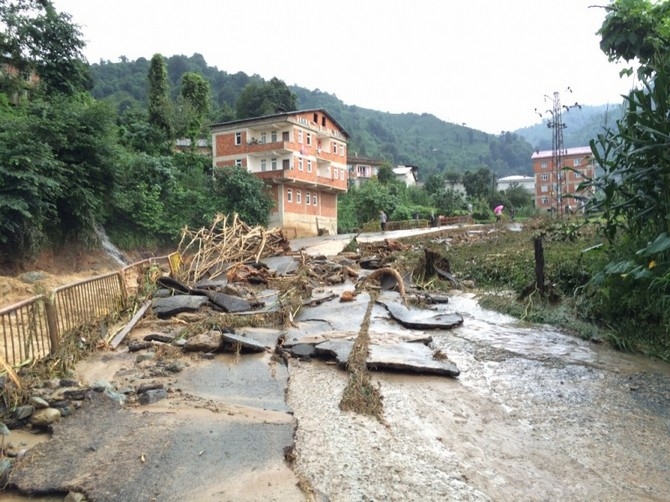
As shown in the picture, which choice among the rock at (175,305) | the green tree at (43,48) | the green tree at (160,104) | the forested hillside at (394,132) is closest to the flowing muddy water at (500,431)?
the rock at (175,305)

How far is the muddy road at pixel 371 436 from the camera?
2.87 m

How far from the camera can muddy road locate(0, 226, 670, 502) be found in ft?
9.41

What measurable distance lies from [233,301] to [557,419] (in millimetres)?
5546

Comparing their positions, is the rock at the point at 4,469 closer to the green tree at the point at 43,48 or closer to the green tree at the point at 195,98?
the green tree at the point at 43,48

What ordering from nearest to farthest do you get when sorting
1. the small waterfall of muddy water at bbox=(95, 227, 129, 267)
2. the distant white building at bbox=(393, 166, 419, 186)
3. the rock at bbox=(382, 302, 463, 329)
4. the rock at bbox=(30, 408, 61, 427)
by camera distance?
1. the rock at bbox=(30, 408, 61, 427)
2. the rock at bbox=(382, 302, 463, 329)
3. the small waterfall of muddy water at bbox=(95, 227, 129, 267)
4. the distant white building at bbox=(393, 166, 419, 186)

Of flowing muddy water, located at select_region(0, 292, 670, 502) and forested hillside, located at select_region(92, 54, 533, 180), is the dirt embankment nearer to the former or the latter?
flowing muddy water, located at select_region(0, 292, 670, 502)

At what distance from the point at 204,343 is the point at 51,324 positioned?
1.54 meters

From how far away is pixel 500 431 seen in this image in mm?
3809

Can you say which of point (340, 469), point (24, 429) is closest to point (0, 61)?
point (24, 429)

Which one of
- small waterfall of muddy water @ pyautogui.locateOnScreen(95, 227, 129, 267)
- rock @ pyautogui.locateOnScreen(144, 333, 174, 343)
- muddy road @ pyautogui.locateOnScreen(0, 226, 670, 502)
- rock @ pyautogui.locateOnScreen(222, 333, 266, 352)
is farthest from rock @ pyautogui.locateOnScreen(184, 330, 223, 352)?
small waterfall of muddy water @ pyautogui.locateOnScreen(95, 227, 129, 267)

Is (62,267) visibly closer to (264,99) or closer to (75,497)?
(75,497)

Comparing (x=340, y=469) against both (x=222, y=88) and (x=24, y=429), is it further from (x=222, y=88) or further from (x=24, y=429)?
(x=222, y=88)

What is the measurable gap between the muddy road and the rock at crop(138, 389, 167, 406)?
0.44 feet

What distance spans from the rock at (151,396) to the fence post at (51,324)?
1309mm
